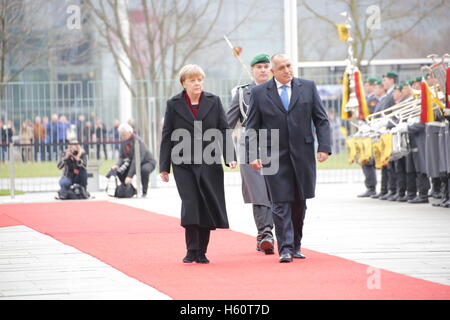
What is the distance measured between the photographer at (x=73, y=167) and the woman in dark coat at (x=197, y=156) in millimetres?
10558

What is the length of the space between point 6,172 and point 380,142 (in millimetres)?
8714

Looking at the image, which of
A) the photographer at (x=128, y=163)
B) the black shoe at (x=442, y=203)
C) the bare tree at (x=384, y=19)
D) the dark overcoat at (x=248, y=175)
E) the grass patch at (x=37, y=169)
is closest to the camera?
the dark overcoat at (x=248, y=175)

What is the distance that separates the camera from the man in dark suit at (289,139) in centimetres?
910

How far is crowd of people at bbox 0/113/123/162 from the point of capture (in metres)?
22.0

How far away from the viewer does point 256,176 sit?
33.5 feet

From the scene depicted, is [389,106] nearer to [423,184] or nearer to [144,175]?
[423,184]

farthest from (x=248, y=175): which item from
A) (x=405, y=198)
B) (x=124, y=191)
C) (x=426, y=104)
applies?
(x=124, y=191)

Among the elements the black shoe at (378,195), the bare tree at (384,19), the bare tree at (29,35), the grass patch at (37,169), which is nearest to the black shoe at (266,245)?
the black shoe at (378,195)

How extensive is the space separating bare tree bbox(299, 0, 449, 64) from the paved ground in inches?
426

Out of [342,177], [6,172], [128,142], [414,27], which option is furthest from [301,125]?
[414,27]

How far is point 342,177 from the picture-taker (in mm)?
23906

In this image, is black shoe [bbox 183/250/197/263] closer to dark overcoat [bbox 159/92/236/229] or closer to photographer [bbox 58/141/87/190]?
dark overcoat [bbox 159/92/236/229]

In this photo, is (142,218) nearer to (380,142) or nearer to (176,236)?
(176,236)

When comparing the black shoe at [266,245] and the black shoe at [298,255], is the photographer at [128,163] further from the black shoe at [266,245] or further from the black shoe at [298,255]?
the black shoe at [298,255]
